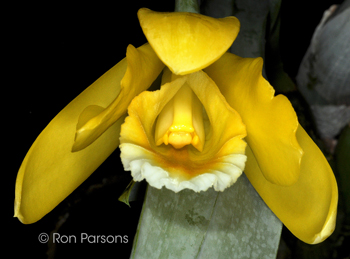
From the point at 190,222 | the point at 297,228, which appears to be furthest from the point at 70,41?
the point at 297,228

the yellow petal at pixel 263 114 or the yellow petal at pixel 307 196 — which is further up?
the yellow petal at pixel 263 114

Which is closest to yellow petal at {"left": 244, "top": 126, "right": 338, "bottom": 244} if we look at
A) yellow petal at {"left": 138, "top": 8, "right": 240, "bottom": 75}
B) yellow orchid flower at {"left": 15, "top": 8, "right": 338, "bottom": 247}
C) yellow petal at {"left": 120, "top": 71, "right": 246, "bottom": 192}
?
yellow orchid flower at {"left": 15, "top": 8, "right": 338, "bottom": 247}

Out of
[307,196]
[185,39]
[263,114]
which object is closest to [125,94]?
[185,39]

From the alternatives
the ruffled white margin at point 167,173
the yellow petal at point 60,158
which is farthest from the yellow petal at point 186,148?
the yellow petal at point 60,158

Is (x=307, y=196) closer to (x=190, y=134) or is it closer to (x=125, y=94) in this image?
(x=190, y=134)

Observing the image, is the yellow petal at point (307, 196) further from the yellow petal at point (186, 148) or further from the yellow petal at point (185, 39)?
the yellow petal at point (185, 39)

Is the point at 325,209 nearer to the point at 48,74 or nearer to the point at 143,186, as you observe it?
the point at 143,186
